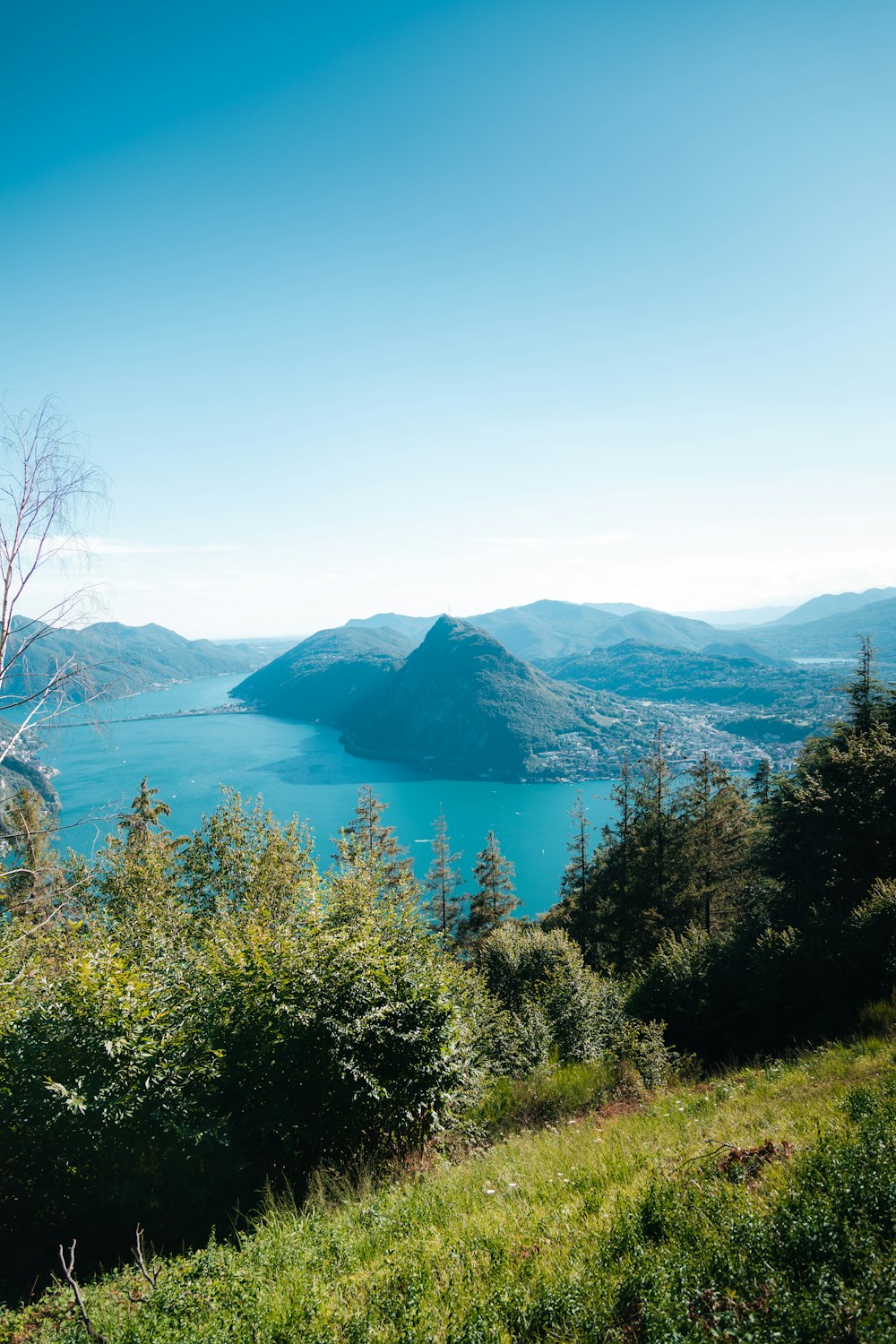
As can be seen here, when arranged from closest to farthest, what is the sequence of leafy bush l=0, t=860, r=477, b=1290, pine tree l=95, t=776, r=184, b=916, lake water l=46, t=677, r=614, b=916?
leafy bush l=0, t=860, r=477, b=1290, pine tree l=95, t=776, r=184, b=916, lake water l=46, t=677, r=614, b=916

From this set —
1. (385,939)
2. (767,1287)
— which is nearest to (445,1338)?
(767,1287)

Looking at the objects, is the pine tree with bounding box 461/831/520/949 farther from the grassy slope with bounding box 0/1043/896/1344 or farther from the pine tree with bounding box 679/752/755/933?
the grassy slope with bounding box 0/1043/896/1344

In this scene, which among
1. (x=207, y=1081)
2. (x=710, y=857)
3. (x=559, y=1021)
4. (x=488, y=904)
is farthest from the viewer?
(x=488, y=904)

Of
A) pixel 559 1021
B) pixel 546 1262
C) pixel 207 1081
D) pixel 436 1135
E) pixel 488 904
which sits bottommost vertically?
pixel 488 904

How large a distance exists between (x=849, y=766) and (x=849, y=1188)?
1793cm

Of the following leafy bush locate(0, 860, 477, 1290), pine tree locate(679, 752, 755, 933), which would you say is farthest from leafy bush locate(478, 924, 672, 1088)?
pine tree locate(679, 752, 755, 933)

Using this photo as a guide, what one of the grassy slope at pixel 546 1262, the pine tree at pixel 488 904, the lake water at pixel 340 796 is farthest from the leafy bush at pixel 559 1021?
the lake water at pixel 340 796

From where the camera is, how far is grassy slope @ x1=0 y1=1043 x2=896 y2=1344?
13.2 ft

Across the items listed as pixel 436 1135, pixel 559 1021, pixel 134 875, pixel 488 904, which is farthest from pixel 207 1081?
pixel 488 904

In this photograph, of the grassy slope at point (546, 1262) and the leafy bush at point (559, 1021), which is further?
the leafy bush at point (559, 1021)

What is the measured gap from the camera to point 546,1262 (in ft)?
15.9

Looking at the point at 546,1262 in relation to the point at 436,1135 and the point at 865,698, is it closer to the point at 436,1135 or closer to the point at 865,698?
the point at 436,1135

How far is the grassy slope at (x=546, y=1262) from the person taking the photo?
404 cm

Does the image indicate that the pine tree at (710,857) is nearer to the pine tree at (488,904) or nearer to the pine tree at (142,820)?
the pine tree at (488,904)
